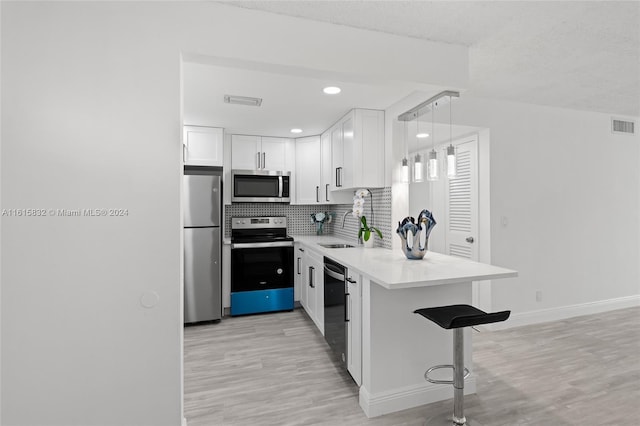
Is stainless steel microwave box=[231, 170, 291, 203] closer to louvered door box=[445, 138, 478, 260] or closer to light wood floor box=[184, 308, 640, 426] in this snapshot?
light wood floor box=[184, 308, 640, 426]

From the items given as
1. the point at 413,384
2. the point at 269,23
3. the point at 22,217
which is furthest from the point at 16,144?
the point at 413,384

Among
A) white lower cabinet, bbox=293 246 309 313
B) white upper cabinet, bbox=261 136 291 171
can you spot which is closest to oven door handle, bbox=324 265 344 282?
white lower cabinet, bbox=293 246 309 313

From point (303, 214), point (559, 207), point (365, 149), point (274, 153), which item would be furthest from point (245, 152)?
point (559, 207)

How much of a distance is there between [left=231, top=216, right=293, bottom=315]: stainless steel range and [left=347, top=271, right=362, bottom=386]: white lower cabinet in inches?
69.6

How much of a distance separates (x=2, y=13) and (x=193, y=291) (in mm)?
2806

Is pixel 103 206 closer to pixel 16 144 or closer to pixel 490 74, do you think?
pixel 16 144

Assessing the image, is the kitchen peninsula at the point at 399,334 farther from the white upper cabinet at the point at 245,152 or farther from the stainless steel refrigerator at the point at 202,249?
the white upper cabinet at the point at 245,152

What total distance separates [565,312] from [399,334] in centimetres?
283

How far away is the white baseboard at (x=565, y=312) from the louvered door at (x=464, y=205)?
761 millimetres

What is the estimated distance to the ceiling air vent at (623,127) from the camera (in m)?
3.95

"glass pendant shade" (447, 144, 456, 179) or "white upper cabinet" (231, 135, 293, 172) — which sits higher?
"white upper cabinet" (231, 135, 293, 172)

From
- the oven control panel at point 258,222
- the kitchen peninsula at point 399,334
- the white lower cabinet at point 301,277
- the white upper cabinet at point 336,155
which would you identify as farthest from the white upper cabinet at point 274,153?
the kitchen peninsula at point 399,334

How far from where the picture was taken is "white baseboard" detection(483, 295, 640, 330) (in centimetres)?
346

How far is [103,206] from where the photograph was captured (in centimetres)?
152
